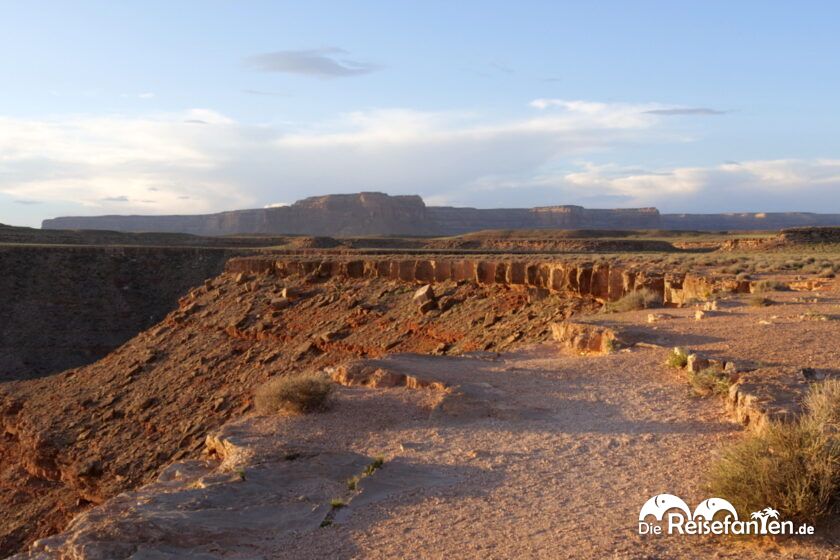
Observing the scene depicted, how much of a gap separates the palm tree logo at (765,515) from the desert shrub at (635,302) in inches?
466

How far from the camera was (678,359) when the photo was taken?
10438 mm

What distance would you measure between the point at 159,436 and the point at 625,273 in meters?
12.7

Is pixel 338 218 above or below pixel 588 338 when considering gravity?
above

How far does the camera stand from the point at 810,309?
14102mm

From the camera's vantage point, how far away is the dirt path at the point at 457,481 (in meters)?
5.96

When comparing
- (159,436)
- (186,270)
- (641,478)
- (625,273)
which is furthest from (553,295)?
(186,270)

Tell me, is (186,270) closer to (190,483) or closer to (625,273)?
(625,273)

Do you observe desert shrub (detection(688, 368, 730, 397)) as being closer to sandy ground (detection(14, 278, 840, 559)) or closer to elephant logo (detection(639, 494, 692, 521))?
sandy ground (detection(14, 278, 840, 559))

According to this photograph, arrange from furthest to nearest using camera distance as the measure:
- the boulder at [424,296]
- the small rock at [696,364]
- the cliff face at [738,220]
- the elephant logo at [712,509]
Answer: the cliff face at [738,220]
the boulder at [424,296]
the small rock at [696,364]
the elephant logo at [712,509]

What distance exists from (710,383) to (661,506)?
3.43m

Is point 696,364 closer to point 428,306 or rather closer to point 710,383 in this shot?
point 710,383

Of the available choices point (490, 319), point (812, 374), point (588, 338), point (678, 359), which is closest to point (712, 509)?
point (812, 374)

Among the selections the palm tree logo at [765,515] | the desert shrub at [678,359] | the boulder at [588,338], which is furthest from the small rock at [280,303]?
the palm tree logo at [765,515]

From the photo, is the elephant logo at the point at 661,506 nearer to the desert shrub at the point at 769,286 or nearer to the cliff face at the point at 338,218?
the desert shrub at the point at 769,286
